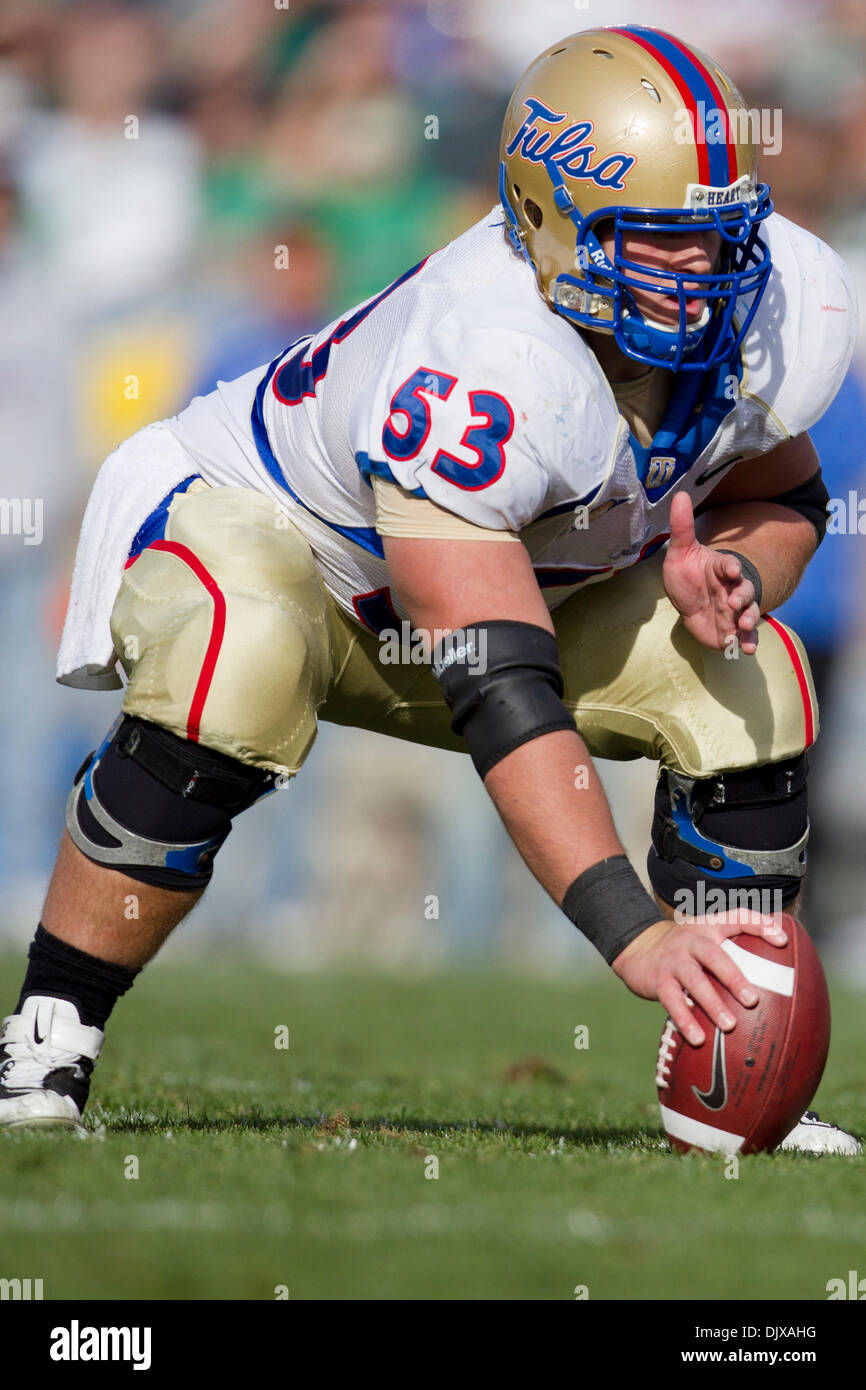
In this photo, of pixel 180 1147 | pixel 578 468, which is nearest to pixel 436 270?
pixel 578 468

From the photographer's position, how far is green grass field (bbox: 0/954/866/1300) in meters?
1.94

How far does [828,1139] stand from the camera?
3.14m

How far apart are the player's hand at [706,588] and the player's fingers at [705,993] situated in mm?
622

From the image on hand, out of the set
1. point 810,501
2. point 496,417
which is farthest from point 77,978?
point 810,501

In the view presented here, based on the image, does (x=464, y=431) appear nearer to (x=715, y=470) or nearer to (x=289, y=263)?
(x=715, y=470)

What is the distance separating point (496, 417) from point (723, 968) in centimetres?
90

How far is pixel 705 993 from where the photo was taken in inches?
101

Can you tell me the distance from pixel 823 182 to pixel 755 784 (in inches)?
229

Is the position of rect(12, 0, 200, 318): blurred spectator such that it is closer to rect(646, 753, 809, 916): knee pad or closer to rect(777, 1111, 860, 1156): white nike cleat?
rect(646, 753, 809, 916): knee pad

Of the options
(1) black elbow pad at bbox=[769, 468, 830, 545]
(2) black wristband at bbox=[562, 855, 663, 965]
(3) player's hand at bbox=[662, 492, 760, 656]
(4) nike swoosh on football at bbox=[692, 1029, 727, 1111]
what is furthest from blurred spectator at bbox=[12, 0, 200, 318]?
(4) nike swoosh on football at bbox=[692, 1029, 727, 1111]

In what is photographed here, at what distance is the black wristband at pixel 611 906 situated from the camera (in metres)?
2.61

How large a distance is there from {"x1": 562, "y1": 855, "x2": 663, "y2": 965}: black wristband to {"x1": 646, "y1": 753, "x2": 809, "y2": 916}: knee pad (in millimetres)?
655

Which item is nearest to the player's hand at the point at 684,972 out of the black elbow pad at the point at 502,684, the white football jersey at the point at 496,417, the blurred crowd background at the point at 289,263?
the black elbow pad at the point at 502,684

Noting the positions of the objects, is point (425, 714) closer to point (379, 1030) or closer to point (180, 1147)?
point (180, 1147)
